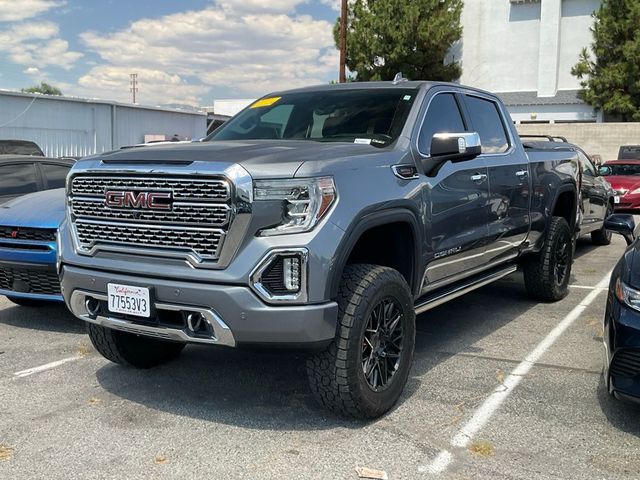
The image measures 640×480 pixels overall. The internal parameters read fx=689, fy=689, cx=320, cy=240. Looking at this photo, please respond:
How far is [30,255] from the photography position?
560cm

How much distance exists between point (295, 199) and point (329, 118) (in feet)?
5.17

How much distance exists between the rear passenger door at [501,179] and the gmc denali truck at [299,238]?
0.36 meters

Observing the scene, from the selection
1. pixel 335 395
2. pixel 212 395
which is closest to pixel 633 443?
pixel 335 395

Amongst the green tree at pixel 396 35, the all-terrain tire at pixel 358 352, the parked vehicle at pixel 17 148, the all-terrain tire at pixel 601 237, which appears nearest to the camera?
the all-terrain tire at pixel 358 352

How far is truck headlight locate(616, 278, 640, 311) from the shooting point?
3.62m

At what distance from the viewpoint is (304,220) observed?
3.45m

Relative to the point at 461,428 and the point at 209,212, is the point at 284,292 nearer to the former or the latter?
the point at 209,212

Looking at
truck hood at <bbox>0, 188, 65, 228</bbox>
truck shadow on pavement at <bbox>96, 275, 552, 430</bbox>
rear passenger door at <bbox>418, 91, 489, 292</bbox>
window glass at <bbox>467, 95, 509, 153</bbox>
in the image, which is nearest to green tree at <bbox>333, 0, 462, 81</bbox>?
window glass at <bbox>467, 95, 509, 153</bbox>

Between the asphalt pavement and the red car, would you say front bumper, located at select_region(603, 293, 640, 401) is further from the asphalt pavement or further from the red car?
the red car

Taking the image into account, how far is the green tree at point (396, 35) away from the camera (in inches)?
1374

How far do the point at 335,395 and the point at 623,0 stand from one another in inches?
1366

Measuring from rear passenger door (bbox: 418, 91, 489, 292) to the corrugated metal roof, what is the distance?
32.8 m

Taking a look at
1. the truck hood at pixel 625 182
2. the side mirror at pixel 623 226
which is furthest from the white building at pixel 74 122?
the side mirror at pixel 623 226

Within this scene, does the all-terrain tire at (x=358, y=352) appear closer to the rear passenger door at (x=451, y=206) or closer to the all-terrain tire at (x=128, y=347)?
the rear passenger door at (x=451, y=206)
